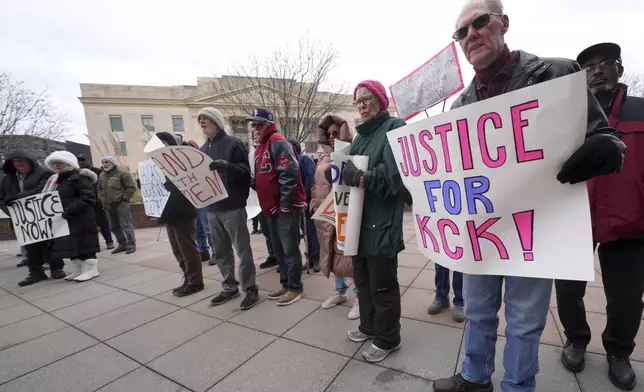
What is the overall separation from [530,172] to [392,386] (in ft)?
5.01

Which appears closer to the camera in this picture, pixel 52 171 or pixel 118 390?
pixel 118 390

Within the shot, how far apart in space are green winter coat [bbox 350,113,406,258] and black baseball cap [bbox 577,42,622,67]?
1.20 m

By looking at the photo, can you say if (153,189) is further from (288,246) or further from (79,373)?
(79,373)

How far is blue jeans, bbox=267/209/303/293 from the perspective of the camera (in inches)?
124

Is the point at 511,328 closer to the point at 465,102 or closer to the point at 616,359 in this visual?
the point at 616,359

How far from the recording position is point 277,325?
2.73 metres

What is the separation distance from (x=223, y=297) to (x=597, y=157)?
3.45 metres

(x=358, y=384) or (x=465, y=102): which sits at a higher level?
(x=465, y=102)

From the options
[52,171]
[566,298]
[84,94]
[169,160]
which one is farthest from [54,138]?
[84,94]

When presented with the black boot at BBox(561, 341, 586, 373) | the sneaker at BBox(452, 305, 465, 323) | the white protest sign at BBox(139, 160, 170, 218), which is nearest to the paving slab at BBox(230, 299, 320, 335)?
the sneaker at BBox(452, 305, 465, 323)

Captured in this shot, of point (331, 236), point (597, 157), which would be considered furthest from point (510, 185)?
point (331, 236)

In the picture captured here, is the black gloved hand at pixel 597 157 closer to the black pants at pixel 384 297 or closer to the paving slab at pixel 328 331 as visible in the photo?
the black pants at pixel 384 297

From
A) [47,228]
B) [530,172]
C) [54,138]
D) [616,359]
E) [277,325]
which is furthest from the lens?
[54,138]

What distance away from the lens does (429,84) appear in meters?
3.68
